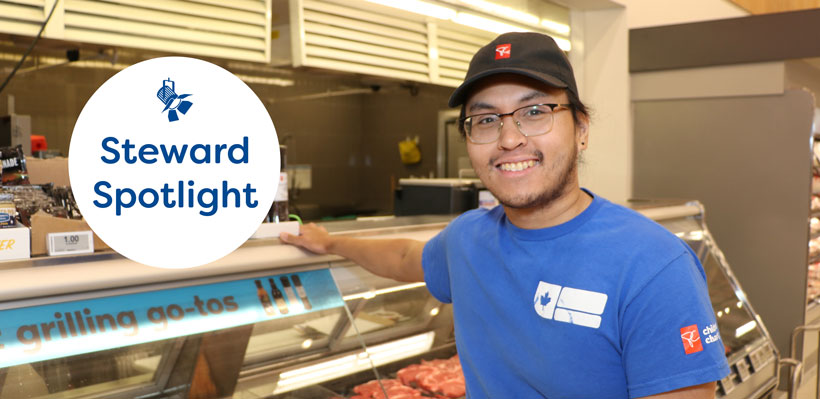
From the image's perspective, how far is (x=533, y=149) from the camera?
1373 millimetres

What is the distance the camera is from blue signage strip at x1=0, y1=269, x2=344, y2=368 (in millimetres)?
1428

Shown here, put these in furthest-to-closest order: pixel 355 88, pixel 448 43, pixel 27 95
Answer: pixel 355 88
pixel 27 95
pixel 448 43

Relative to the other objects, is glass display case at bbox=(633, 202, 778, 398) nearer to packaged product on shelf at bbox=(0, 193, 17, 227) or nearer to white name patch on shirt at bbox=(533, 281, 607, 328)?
white name patch on shirt at bbox=(533, 281, 607, 328)

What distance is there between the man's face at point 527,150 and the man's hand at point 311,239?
744 mm

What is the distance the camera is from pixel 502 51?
1.38 metres

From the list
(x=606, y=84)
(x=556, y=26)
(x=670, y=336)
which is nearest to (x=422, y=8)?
(x=556, y=26)

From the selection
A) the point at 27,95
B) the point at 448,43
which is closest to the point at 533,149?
the point at 448,43

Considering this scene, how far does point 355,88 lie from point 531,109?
7503 millimetres

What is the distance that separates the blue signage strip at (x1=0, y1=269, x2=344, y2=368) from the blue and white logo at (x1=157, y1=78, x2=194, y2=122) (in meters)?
0.62

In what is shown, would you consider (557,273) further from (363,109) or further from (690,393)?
(363,109)

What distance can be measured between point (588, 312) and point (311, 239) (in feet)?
3.14

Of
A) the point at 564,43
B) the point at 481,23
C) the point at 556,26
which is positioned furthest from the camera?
the point at 564,43

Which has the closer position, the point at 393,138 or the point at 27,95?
the point at 27,95

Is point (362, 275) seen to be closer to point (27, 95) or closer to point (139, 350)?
point (139, 350)
